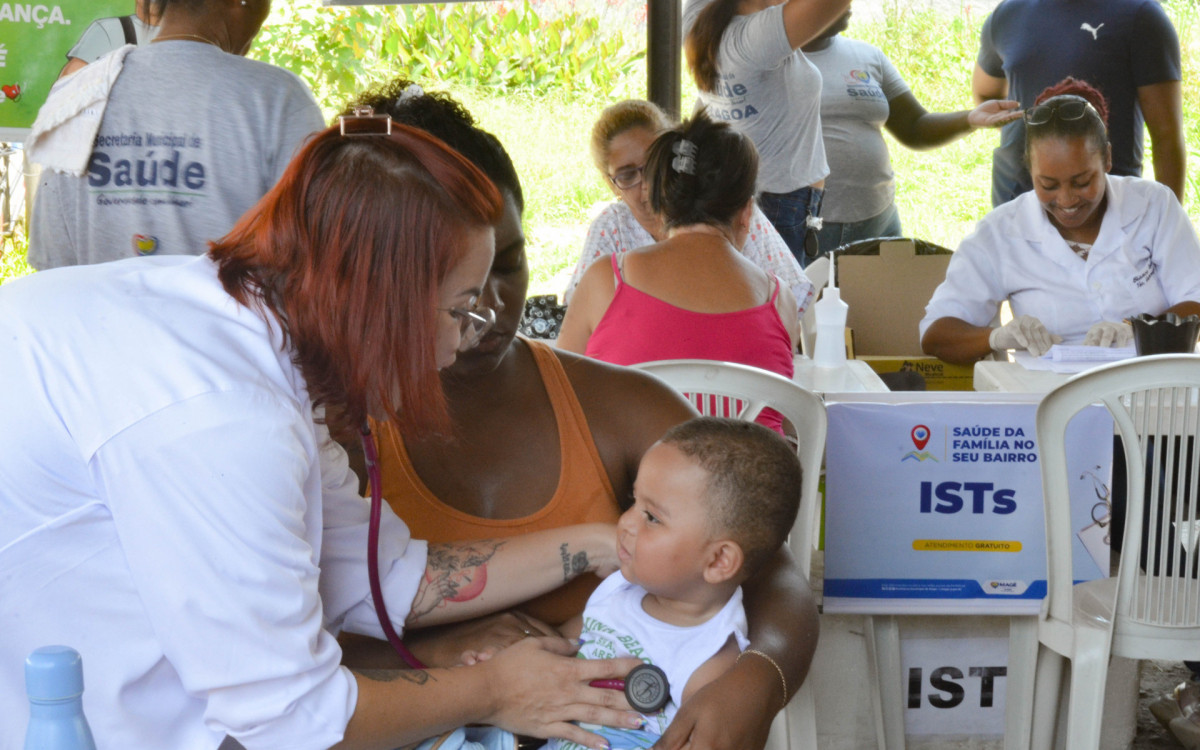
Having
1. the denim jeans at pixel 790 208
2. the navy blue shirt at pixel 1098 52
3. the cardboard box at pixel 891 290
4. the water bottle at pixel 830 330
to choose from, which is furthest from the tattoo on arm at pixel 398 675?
the navy blue shirt at pixel 1098 52

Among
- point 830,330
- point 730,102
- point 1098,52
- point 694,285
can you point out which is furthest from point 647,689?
point 1098,52

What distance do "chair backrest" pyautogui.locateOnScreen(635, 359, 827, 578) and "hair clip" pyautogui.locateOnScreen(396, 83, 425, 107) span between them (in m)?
0.81

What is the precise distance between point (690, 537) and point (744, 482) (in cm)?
11

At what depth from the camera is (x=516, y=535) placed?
168 centimetres

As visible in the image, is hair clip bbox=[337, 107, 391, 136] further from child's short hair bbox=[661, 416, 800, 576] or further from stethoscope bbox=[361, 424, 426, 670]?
child's short hair bbox=[661, 416, 800, 576]

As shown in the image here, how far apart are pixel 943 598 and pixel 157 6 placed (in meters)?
2.11

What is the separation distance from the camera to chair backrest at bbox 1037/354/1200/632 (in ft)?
7.34

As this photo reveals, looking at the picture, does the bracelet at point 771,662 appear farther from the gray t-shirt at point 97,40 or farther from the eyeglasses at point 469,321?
the gray t-shirt at point 97,40

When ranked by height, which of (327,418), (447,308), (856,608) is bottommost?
(856,608)

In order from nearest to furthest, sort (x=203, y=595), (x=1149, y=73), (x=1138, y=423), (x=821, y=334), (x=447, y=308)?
(x=203, y=595) < (x=447, y=308) < (x=1138, y=423) < (x=821, y=334) < (x=1149, y=73)

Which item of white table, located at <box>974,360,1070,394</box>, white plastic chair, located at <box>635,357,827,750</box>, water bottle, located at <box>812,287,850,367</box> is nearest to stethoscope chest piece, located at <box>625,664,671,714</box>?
white plastic chair, located at <box>635,357,827,750</box>

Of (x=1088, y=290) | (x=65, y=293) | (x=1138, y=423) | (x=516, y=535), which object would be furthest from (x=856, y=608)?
(x=65, y=293)

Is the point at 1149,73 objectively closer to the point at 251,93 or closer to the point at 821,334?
the point at 821,334

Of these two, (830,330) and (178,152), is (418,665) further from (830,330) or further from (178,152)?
(830,330)
